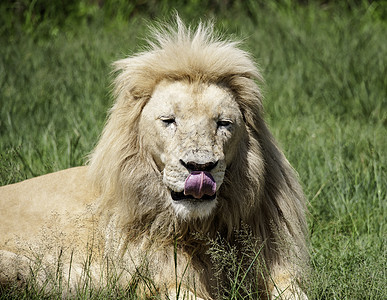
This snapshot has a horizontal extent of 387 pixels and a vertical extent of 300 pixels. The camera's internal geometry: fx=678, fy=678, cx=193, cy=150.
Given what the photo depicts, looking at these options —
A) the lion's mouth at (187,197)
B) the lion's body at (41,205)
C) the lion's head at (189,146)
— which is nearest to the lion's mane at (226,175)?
the lion's head at (189,146)

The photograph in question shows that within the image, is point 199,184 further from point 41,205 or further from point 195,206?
point 41,205

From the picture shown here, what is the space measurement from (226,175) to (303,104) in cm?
376

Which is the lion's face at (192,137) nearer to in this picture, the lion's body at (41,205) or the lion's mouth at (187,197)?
the lion's mouth at (187,197)

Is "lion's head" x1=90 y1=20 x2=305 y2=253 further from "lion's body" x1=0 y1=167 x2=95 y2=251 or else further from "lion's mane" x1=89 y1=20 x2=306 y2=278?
"lion's body" x1=0 y1=167 x2=95 y2=251

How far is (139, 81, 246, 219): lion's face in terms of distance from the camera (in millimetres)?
3277

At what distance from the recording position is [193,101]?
11.4ft

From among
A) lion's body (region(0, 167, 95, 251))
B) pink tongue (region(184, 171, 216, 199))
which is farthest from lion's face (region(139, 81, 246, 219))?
lion's body (region(0, 167, 95, 251))

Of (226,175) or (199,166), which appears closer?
(199,166)

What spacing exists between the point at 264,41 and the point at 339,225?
13.9 ft

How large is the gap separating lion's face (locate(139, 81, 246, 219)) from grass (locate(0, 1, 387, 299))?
0.75 m

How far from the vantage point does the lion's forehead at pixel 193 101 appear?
3465 millimetres

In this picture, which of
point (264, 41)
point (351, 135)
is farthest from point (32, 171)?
point (264, 41)

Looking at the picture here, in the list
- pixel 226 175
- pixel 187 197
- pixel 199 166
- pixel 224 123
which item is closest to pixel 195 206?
pixel 187 197

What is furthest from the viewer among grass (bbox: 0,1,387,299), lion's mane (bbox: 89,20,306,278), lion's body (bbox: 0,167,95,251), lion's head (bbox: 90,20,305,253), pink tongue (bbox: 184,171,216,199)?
grass (bbox: 0,1,387,299)
